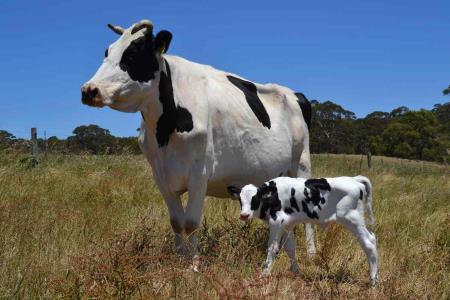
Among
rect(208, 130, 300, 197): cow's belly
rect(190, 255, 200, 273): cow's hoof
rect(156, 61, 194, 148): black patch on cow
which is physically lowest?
rect(190, 255, 200, 273): cow's hoof

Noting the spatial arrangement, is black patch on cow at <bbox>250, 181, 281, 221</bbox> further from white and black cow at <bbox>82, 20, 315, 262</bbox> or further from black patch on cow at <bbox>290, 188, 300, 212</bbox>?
white and black cow at <bbox>82, 20, 315, 262</bbox>

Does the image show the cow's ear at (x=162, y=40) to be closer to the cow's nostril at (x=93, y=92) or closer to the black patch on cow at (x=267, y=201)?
the cow's nostril at (x=93, y=92)

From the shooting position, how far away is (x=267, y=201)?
4023 millimetres

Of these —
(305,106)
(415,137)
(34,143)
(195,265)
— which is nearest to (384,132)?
(415,137)

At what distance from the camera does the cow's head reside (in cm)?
363

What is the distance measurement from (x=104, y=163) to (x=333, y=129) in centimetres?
5676

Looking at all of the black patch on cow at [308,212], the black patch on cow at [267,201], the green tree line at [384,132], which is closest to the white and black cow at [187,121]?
the black patch on cow at [267,201]

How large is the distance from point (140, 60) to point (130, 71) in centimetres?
16

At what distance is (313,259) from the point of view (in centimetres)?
500

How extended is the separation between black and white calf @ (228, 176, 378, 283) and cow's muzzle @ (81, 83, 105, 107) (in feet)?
4.52

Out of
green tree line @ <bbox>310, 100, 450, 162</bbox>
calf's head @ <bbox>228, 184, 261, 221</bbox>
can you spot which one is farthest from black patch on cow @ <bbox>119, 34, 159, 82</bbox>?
green tree line @ <bbox>310, 100, 450, 162</bbox>

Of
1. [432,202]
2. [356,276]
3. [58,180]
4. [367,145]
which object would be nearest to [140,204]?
[58,180]

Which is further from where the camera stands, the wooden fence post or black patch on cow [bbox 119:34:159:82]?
the wooden fence post

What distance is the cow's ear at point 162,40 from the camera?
159 inches
